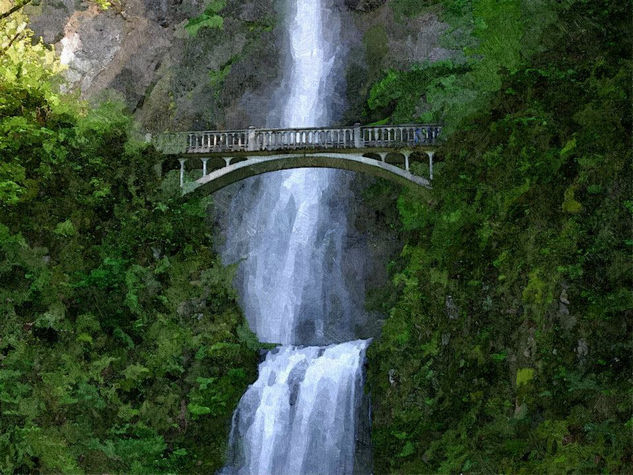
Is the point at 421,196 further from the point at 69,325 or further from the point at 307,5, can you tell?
the point at 307,5

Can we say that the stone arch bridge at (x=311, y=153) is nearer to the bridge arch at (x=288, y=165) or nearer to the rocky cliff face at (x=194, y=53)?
the bridge arch at (x=288, y=165)

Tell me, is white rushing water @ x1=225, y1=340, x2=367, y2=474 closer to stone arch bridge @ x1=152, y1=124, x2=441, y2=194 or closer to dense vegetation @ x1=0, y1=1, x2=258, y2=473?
dense vegetation @ x1=0, y1=1, x2=258, y2=473

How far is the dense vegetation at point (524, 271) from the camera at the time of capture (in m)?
10.8

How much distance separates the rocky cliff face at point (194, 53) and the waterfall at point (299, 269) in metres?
0.92

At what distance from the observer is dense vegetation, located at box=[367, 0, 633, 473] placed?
10.8 metres

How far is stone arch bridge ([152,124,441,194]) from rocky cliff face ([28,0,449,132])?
229 inches

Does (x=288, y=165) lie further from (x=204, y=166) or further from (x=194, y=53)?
(x=194, y=53)

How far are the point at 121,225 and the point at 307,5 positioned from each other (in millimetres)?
15115

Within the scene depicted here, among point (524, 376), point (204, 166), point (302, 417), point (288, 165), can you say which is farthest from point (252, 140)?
point (524, 376)

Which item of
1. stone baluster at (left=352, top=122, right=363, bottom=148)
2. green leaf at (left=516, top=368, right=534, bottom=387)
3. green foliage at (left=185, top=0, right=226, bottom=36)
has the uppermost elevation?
green foliage at (left=185, top=0, right=226, bottom=36)

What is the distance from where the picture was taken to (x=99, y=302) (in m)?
16.8

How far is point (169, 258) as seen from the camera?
18.2 meters

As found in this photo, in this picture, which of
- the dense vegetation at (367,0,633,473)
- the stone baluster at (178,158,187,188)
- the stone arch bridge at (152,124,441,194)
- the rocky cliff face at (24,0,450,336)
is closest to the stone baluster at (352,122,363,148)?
the stone arch bridge at (152,124,441,194)

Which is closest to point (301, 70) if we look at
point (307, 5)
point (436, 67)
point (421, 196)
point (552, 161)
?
point (307, 5)
